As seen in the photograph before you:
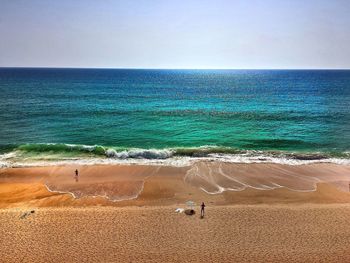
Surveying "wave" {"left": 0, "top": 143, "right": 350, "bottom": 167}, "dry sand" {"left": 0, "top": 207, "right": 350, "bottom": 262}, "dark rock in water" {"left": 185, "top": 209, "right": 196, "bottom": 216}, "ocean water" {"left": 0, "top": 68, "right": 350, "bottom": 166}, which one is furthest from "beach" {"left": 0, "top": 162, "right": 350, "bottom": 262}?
"ocean water" {"left": 0, "top": 68, "right": 350, "bottom": 166}

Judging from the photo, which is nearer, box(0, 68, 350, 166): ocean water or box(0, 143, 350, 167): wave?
box(0, 143, 350, 167): wave

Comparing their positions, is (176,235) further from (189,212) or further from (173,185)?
(173,185)

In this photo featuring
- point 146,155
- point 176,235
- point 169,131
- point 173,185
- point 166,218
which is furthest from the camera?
point 169,131

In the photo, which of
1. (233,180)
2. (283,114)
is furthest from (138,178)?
(283,114)

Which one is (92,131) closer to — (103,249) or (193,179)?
(193,179)

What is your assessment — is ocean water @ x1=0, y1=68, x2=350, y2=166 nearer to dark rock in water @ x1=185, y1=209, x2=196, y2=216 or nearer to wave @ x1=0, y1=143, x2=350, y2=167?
wave @ x1=0, y1=143, x2=350, y2=167

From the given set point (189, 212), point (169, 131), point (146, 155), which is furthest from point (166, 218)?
point (169, 131)

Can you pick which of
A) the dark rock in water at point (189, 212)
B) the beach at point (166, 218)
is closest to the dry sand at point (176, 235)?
the beach at point (166, 218)
